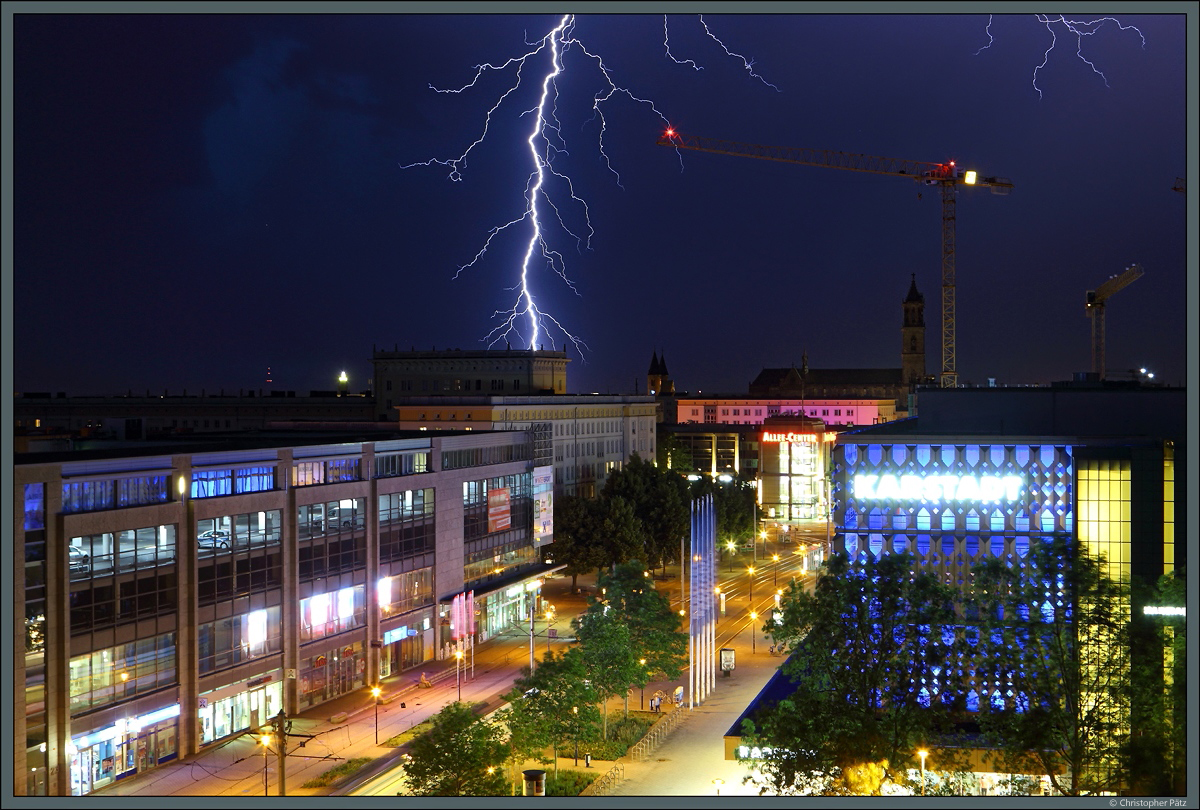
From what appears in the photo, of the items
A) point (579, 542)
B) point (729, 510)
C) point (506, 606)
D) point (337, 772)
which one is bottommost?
point (337, 772)

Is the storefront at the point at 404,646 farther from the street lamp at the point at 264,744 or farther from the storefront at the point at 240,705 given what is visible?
the street lamp at the point at 264,744

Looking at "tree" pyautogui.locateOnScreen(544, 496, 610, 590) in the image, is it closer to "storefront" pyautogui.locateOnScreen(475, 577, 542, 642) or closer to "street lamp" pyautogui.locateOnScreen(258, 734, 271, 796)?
"storefront" pyautogui.locateOnScreen(475, 577, 542, 642)

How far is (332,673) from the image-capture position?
53969 millimetres

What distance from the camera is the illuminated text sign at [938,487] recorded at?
44594 millimetres

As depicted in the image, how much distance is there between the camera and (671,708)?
54.2 m

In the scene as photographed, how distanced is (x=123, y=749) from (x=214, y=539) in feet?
30.0

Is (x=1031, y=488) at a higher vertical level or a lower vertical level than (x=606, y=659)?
higher

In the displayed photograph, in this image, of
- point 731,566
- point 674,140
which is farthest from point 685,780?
point 674,140

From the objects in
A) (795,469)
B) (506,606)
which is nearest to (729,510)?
(506,606)

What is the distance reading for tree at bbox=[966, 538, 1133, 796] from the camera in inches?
1229

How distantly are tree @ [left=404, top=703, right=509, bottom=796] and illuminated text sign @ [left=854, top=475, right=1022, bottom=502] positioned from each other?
20.3 metres

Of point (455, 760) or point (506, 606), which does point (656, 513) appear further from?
point (455, 760)

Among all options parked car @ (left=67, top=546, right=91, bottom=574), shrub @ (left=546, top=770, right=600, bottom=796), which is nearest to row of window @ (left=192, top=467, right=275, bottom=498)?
parked car @ (left=67, top=546, right=91, bottom=574)

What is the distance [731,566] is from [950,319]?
2271 inches
